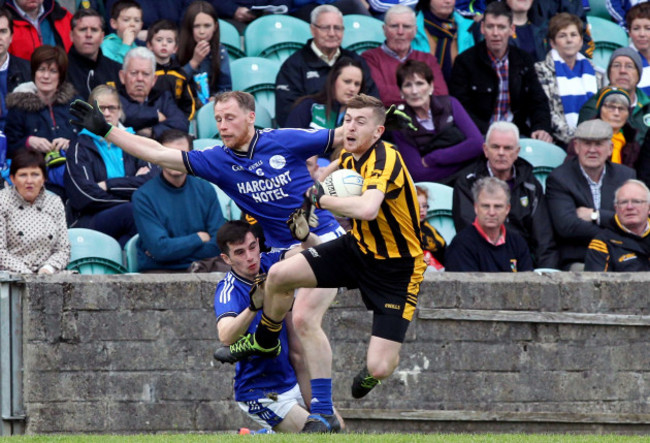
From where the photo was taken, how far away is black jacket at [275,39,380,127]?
11.7m

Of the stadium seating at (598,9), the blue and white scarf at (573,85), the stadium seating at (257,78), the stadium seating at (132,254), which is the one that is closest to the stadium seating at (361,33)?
the stadium seating at (257,78)

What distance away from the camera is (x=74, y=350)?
9703 mm

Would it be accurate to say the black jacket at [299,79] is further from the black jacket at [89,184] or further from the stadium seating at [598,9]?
the stadium seating at [598,9]

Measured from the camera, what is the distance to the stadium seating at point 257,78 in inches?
487

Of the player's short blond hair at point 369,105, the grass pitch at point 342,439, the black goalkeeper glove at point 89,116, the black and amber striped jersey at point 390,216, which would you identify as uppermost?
the player's short blond hair at point 369,105

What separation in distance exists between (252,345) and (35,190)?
2802mm

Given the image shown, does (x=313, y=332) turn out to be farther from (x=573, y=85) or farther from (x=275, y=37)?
(x=573, y=85)

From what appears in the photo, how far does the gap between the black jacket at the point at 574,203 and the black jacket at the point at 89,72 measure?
164 inches

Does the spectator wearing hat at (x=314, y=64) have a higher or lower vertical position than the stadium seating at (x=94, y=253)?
higher

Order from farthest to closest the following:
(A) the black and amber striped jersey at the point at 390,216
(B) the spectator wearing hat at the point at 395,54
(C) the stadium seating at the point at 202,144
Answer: (B) the spectator wearing hat at the point at 395,54 → (C) the stadium seating at the point at 202,144 → (A) the black and amber striped jersey at the point at 390,216

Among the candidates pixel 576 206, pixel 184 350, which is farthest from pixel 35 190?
pixel 576 206

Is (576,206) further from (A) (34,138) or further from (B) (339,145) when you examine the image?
(A) (34,138)

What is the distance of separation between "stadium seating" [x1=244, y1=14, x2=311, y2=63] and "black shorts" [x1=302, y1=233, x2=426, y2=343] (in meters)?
5.28

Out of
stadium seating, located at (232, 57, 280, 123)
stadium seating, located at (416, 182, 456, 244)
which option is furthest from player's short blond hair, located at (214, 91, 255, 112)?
stadium seating, located at (232, 57, 280, 123)
